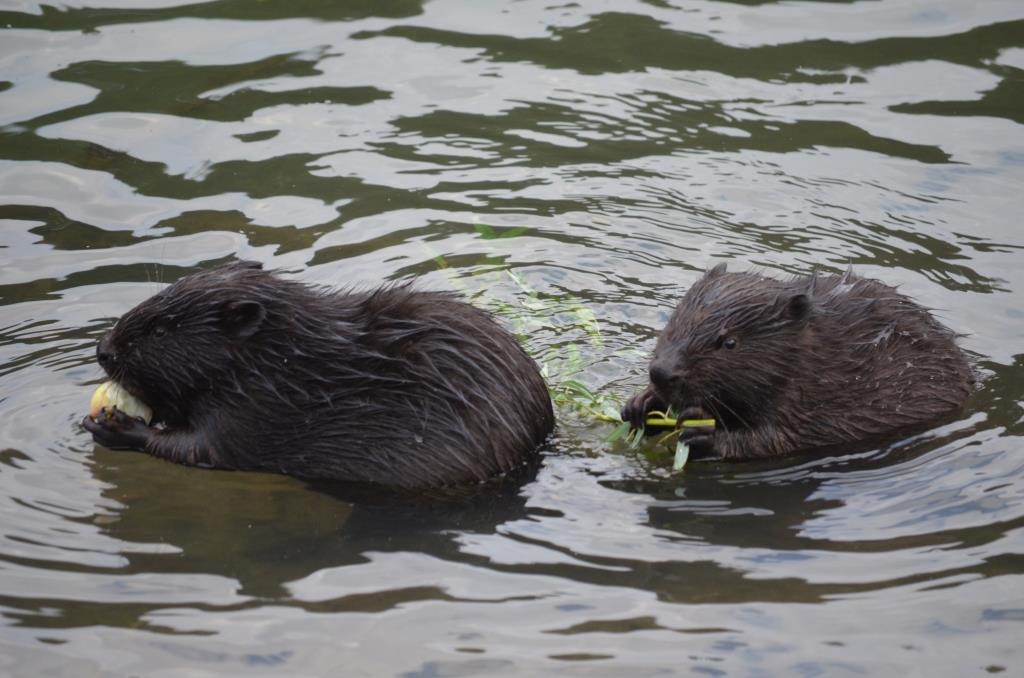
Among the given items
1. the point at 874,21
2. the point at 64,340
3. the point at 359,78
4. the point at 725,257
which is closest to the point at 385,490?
the point at 64,340

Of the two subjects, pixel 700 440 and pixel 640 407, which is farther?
pixel 640 407

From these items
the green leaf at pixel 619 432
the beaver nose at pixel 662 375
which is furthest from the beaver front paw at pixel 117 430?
the beaver nose at pixel 662 375

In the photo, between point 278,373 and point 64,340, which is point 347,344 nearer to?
point 278,373

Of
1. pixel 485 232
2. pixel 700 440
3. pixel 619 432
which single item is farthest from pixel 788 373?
pixel 485 232

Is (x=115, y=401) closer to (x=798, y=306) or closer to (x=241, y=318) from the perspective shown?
(x=241, y=318)

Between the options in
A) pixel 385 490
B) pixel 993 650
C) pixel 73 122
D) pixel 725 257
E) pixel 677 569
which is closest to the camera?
pixel 993 650

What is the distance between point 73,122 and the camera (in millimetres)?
10469

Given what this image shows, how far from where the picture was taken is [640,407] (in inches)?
281

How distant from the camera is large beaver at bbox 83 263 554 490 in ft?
21.5

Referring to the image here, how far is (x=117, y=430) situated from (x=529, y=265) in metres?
3.01

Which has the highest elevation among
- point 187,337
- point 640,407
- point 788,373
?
point 187,337

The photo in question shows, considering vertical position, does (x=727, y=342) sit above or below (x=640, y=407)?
above

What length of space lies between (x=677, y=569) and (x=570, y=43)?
6.86m

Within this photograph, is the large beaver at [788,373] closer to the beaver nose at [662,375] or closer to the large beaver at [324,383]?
the beaver nose at [662,375]
